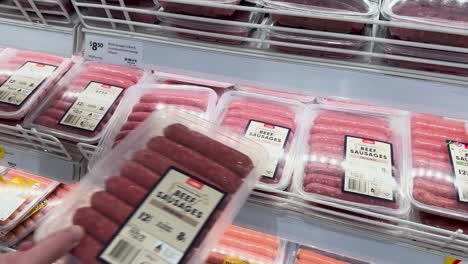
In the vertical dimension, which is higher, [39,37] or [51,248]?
[39,37]

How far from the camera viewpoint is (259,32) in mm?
1073

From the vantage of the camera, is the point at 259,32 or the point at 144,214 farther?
the point at 259,32

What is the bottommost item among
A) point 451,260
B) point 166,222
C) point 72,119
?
point 166,222

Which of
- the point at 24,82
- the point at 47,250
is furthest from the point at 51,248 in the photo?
the point at 24,82

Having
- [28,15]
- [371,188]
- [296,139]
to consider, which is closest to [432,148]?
[371,188]

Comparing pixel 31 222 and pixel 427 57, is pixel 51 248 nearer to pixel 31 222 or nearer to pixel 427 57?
pixel 427 57

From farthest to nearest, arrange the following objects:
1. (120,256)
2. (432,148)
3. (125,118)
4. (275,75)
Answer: (125,118) → (432,148) → (275,75) → (120,256)

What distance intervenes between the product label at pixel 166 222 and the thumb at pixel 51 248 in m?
0.08

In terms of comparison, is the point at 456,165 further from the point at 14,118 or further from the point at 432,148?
the point at 14,118

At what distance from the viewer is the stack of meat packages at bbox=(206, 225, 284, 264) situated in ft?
5.30

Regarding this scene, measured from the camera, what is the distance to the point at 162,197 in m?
0.93

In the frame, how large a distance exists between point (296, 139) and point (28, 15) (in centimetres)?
88

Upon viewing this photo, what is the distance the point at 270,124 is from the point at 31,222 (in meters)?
1.50

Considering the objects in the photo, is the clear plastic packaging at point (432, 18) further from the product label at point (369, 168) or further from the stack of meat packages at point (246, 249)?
the stack of meat packages at point (246, 249)
